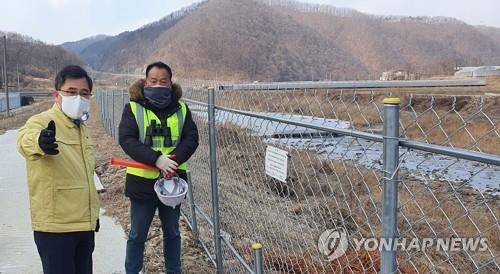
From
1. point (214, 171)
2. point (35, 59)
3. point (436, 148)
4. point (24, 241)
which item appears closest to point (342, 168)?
point (214, 171)

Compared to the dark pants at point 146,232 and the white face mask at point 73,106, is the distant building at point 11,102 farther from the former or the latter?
the white face mask at point 73,106

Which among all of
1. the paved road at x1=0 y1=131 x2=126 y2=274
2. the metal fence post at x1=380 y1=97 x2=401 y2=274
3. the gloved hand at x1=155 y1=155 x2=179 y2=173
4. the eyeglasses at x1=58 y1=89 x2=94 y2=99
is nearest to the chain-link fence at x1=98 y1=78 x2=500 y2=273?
the metal fence post at x1=380 y1=97 x2=401 y2=274

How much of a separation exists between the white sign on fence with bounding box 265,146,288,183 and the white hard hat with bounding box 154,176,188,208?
73cm

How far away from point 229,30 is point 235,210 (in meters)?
109

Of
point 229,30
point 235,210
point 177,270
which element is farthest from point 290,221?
point 229,30

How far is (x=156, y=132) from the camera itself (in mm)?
2924

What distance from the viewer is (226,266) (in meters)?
3.69

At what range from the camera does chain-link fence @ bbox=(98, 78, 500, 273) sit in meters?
1.55

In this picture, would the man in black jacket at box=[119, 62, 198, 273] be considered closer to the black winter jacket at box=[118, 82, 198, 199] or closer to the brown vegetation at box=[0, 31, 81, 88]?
the black winter jacket at box=[118, 82, 198, 199]

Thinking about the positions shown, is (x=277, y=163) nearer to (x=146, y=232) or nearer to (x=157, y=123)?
(x=157, y=123)

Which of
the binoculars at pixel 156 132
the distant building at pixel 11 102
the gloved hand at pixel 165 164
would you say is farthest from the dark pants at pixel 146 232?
the distant building at pixel 11 102

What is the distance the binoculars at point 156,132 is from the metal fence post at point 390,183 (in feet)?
5.84

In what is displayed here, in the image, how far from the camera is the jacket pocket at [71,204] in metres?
2.44

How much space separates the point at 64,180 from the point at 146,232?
32.4 inches
